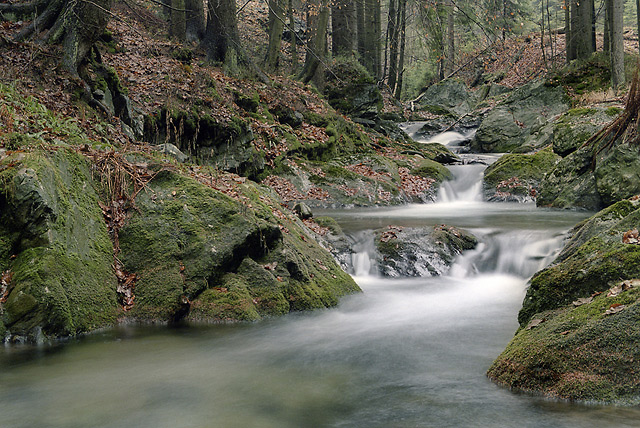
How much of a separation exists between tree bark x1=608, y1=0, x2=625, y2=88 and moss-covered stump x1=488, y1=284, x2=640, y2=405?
15410 mm

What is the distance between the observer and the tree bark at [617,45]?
642 inches

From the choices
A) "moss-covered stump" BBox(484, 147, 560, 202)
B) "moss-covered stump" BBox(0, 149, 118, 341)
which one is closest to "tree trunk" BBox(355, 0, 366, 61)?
"moss-covered stump" BBox(484, 147, 560, 202)

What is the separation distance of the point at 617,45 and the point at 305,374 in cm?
1628

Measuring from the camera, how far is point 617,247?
13.9ft

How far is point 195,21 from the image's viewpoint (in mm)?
15547

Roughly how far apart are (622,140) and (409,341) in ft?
24.3

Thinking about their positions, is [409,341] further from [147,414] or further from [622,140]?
[622,140]

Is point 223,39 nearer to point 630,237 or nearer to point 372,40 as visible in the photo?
point 372,40

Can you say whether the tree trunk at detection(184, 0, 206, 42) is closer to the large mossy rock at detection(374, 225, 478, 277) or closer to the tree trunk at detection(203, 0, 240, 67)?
the tree trunk at detection(203, 0, 240, 67)

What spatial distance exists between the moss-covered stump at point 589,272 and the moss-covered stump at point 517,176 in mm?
9018

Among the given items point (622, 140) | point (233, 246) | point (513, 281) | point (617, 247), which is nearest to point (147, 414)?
point (233, 246)

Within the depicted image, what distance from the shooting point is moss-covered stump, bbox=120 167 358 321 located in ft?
18.2

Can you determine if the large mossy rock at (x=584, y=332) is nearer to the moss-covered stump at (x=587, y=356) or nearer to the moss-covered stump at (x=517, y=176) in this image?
the moss-covered stump at (x=587, y=356)

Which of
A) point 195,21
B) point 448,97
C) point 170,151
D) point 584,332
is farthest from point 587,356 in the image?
point 448,97
